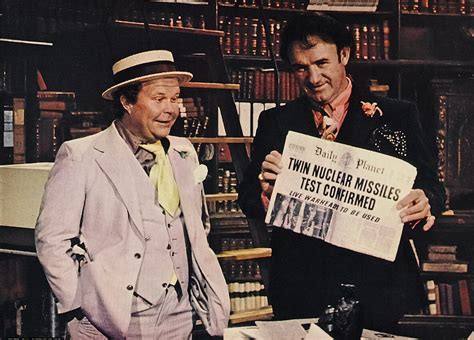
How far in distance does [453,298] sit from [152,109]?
184 centimetres

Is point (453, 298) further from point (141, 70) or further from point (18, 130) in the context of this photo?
point (18, 130)

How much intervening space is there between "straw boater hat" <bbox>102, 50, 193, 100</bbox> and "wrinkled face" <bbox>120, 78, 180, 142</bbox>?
28mm

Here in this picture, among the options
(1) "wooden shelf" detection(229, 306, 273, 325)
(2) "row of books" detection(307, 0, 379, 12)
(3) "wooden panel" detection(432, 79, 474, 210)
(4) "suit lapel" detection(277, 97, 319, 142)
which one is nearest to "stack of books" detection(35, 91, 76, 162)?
(4) "suit lapel" detection(277, 97, 319, 142)

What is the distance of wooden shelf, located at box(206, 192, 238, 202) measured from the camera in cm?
321

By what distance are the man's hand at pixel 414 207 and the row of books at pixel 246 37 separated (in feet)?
3.68

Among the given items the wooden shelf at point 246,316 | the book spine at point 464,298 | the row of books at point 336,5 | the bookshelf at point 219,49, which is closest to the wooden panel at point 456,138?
the bookshelf at point 219,49

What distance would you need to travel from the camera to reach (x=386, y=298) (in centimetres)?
296

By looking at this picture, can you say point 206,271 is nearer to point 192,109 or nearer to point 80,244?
point 80,244

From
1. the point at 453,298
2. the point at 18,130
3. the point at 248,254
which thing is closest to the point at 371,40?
the point at 248,254

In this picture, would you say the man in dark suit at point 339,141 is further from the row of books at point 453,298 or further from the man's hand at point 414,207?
the row of books at point 453,298

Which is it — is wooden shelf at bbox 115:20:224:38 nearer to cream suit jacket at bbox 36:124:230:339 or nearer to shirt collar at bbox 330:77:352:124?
cream suit jacket at bbox 36:124:230:339

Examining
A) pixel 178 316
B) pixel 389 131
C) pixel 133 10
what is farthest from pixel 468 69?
pixel 178 316

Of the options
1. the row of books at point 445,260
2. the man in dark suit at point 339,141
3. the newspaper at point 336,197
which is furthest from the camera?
the row of books at point 445,260

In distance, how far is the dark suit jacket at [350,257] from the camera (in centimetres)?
293
